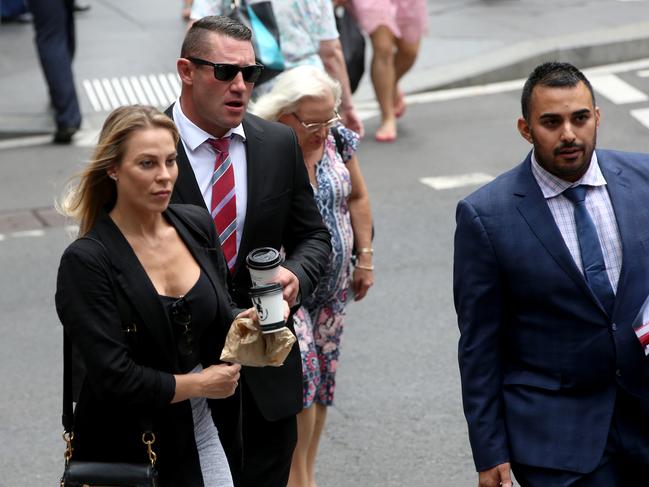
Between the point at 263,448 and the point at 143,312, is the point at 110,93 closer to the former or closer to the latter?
the point at 263,448

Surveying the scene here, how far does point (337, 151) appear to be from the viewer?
242 inches

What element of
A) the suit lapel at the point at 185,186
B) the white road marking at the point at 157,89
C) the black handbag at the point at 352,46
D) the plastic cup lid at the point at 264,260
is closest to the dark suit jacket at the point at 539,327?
the plastic cup lid at the point at 264,260

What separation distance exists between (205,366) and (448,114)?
8.51 meters

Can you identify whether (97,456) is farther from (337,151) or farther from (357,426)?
(357,426)

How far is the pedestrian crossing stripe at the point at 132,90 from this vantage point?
13172 millimetres

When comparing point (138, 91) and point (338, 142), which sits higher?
point (338, 142)

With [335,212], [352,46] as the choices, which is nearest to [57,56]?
[352,46]

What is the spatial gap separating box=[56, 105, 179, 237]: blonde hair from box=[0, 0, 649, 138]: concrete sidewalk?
27.0 feet

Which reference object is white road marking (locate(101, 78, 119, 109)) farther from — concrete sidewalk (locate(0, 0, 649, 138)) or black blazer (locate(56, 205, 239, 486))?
black blazer (locate(56, 205, 239, 486))

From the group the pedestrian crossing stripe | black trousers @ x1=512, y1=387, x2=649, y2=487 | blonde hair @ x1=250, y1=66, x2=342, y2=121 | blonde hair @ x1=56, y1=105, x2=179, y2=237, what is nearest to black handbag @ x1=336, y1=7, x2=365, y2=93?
the pedestrian crossing stripe

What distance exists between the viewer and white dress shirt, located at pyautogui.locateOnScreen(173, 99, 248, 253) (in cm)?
504

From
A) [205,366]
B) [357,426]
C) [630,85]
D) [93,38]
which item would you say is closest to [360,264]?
[357,426]

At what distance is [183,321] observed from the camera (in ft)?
14.3

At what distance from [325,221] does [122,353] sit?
1.93 metres
